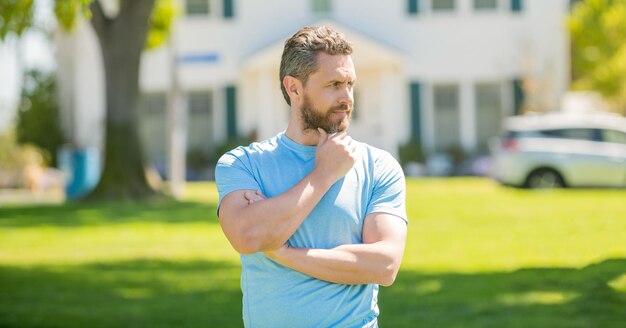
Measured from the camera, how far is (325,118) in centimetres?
357

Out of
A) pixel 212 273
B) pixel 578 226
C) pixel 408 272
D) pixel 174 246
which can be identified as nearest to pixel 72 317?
pixel 212 273

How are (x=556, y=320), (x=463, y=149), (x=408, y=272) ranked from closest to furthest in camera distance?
(x=556, y=320) < (x=408, y=272) < (x=463, y=149)

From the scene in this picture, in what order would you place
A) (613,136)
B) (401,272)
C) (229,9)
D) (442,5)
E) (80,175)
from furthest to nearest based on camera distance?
(229,9), (442,5), (80,175), (613,136), (401,272)

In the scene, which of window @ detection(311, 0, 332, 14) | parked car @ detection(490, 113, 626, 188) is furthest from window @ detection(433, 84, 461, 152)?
parked car @ detection(490, 113, 626, 188)

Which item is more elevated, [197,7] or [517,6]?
[197,7]

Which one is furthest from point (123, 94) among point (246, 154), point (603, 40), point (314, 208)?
point (314, 208)

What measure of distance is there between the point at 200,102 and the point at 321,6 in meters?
4.46

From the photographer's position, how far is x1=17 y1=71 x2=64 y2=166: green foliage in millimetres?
35406

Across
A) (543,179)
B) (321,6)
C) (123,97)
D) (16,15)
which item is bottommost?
(543,179)

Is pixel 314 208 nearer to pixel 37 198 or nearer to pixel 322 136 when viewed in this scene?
pixel 322 136

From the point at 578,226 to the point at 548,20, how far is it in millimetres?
19848

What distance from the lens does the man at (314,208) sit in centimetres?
348

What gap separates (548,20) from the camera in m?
33.9

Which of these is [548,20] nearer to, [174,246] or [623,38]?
[623,38]
